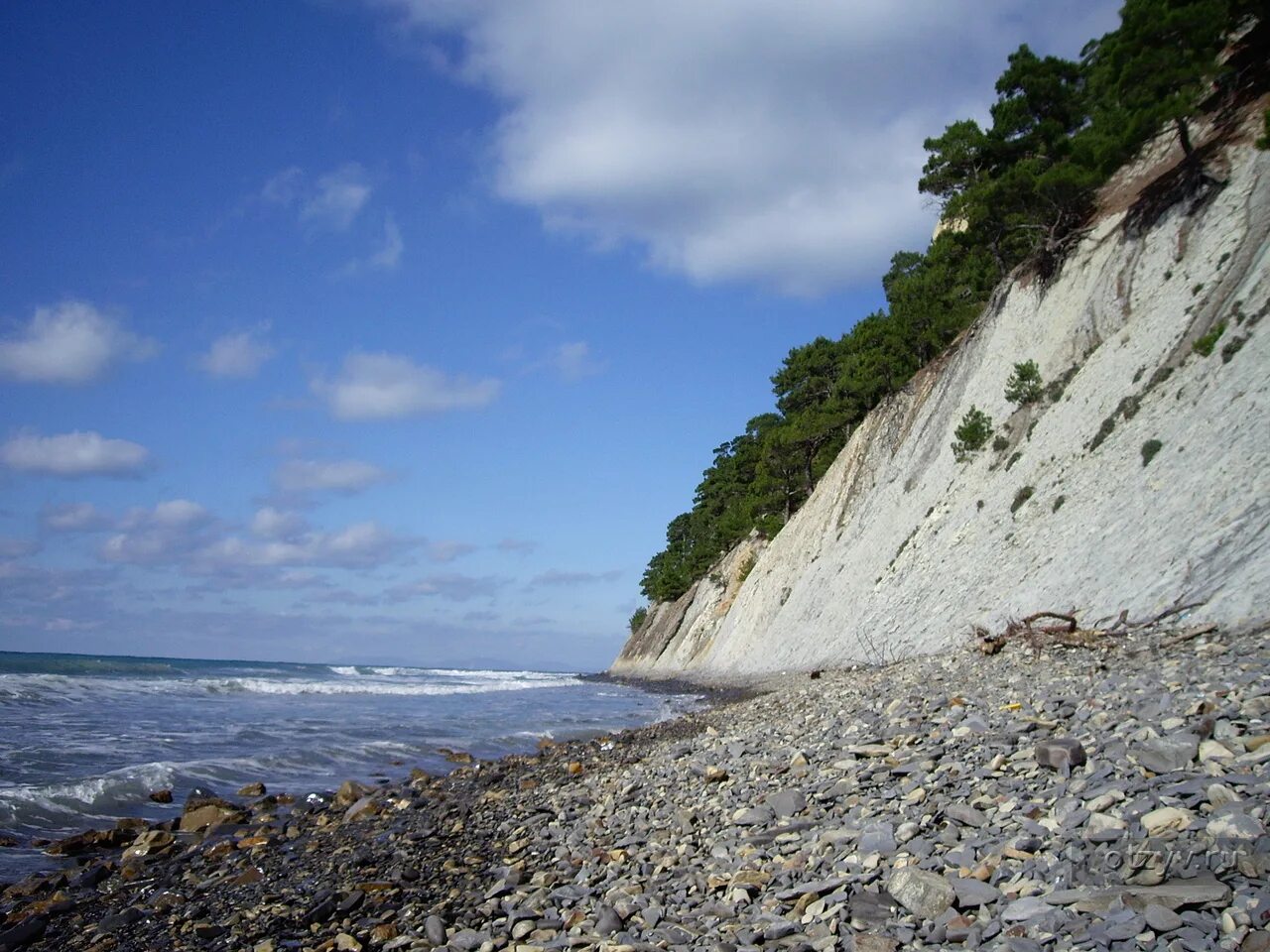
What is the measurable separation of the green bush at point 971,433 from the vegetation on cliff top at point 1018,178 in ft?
18.1

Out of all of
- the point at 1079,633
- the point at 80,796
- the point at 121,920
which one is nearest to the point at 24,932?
the point at 121,920

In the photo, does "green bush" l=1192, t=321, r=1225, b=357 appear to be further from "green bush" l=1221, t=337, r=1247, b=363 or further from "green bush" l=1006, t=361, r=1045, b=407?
"green bush" l=1006, t=361, r=1045, b=407

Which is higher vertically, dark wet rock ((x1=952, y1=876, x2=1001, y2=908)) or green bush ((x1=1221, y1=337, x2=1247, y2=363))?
green bush ((x1=1221, y1=337, x2=1247, y2=363))

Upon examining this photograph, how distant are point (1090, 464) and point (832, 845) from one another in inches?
594

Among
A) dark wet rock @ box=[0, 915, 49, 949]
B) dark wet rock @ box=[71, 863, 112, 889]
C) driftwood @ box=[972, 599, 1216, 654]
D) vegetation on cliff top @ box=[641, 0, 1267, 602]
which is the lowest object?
dark wet rock @ box=[71, 863, 112, 889]

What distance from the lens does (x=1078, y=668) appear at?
983 centimetres

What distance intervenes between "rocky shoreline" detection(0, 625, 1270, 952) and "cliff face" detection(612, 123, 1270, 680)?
101 inches

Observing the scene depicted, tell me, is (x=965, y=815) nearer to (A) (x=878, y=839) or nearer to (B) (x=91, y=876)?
(A) (x=878, y=839)

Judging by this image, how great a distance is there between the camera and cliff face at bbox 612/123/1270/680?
12.5 metres

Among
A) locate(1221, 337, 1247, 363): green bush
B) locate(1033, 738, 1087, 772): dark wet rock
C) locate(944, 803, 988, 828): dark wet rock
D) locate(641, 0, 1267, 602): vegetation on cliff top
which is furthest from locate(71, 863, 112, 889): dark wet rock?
locate(641, 0, 1267, 602): vegetation on cliff top

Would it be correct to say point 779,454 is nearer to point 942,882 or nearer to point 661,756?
point 661,756

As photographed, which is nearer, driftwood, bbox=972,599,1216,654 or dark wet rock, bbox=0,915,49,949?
dark wet rock, bbox=0,915,49,949

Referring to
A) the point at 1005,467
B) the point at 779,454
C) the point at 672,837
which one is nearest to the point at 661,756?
the point at 672,837

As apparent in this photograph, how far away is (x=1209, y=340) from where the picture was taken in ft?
51.3
